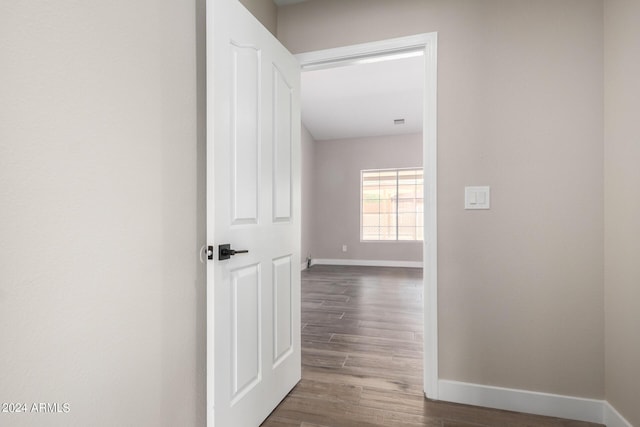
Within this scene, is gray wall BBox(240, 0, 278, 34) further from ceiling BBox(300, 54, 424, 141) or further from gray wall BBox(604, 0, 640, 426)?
ceiling BBox(300, 54, 424, 141)

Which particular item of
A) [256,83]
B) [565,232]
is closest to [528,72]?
[565,232]

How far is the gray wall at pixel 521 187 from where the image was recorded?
1.79 metres

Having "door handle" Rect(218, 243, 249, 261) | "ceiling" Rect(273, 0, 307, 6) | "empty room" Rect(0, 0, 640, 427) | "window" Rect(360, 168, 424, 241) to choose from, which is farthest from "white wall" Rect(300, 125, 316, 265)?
"door handle" Rect(218, 243, 249, 261)

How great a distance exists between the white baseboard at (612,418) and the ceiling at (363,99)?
4.02m

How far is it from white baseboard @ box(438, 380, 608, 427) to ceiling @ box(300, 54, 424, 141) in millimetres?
3752

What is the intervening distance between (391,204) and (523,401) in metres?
5.73

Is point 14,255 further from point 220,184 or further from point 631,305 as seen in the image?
point 631,305

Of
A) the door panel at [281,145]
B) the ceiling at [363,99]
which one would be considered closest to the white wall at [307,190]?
the ceiling at [363,99]

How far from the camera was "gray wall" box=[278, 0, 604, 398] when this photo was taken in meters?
1.79

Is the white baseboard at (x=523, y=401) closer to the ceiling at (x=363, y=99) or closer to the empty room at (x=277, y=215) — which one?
the empty room at (x=277, y=215)

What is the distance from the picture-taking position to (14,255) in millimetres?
831

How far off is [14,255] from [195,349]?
83 cm

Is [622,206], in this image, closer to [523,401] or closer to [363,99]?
[523,401]

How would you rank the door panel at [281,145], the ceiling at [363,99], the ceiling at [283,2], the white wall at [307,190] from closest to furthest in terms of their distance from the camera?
the door panel at [281,145] < the ceiling at [283,2] < the ceiling at [363,99] < the white wall at [307,190]
